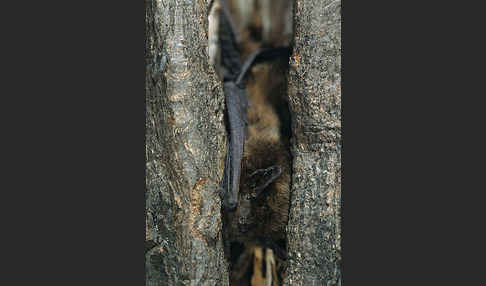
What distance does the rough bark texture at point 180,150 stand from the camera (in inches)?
85.7

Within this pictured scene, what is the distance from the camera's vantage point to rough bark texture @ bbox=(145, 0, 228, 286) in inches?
85.7

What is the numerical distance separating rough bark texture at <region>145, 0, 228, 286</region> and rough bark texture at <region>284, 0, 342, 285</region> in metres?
0.36

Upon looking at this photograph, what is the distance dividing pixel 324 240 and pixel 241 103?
75 cm

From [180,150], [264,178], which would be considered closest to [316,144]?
[264,178]

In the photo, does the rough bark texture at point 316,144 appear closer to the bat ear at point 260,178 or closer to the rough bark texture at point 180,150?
the bat ear at point 260,178

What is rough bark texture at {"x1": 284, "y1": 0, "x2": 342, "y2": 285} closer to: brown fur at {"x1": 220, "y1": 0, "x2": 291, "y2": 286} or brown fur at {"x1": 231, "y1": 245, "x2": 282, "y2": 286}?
brown fur at {"x1": 220, "y1": 0, "x2": 291, "y2": 286}

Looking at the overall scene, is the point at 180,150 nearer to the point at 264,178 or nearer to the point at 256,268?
the point at 264,178

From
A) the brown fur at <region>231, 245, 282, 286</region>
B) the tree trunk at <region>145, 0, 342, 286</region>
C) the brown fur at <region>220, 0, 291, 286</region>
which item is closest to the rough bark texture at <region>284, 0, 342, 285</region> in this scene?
the tree trunk at <region>145, 0, 342, 286</region>

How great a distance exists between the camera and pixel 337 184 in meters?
2.32

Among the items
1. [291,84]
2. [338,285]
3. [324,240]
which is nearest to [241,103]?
[291,84]

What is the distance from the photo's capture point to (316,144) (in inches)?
90.9

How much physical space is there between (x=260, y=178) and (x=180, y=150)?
462 millimetres

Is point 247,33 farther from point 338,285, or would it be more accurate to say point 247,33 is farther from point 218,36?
point 338,285

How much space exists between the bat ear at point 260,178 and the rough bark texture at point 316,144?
155 mm
